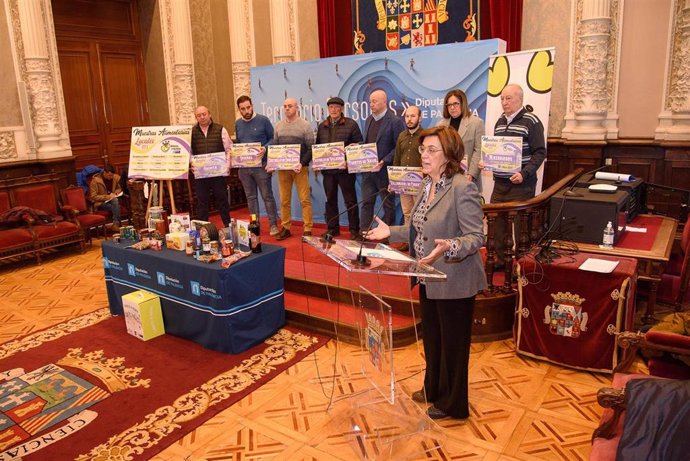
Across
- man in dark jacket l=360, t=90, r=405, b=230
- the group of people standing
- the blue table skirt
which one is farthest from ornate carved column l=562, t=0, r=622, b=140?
the blue table skirt

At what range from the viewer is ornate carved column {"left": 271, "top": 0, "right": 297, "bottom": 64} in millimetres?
8469

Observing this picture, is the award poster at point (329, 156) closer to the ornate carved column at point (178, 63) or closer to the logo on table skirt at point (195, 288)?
the logo on table skirt at point (195, 288)

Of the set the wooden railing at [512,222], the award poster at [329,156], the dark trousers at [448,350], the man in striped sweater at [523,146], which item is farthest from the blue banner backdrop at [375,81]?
the dark trousers at [448,350]

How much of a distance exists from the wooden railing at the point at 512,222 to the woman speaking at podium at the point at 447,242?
1.34m

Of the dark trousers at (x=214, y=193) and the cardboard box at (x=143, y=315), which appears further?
the dark trousers at (x=214, y=193)

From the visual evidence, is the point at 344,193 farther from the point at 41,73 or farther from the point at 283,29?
the point at 41,73

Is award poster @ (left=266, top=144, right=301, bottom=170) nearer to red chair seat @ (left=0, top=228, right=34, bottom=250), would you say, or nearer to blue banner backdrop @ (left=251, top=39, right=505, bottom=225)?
blue banner backdrop @ (left=251, top=39, right=505, bottom=225)

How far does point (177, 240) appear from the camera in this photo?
4.64m

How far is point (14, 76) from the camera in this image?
7.50 metres

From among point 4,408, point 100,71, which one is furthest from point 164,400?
point 100,71

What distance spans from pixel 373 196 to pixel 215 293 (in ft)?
7.84

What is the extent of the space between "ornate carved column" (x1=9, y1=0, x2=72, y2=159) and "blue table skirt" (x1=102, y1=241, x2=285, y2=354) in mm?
4081

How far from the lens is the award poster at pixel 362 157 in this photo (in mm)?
5652

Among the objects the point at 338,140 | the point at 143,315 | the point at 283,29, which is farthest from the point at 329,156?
the point at 283,29
